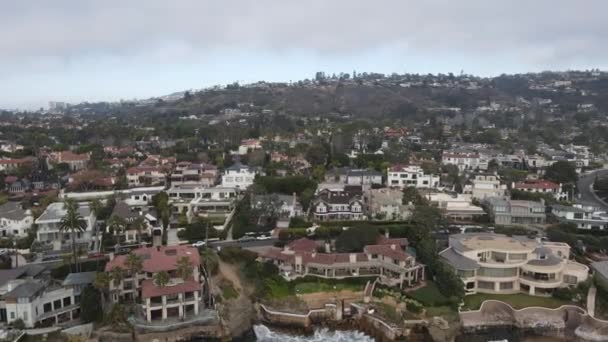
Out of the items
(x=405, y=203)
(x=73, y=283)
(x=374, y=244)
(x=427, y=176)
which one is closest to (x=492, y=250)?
(x=374, y=244)

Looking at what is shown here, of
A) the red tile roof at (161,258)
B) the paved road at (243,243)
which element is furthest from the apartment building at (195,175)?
the red tile roof at (161,258)

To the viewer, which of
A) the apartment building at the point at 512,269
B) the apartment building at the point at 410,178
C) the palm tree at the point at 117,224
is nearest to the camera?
the apartment building at the point at 512,269

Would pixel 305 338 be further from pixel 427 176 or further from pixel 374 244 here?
pixel 427 176

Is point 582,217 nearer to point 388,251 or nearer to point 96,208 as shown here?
point 388,251

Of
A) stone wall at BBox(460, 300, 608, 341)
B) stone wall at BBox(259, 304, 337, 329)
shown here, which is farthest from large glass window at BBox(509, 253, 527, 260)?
stone wall at BBox(259, 304, 337, 329)

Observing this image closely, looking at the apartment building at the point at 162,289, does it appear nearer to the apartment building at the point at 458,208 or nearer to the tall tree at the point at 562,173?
the apartment building at the point at 458,208

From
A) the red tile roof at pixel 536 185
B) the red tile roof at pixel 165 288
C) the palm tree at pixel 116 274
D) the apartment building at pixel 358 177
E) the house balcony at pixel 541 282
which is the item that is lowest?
the house balcony at pixel 541 282

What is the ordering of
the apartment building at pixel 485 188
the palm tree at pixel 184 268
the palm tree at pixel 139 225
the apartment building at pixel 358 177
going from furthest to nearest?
the apartment building at pixel 358 177 < the apartment building at pixel 485 188 < the palm tree at pixel 139 225 < the palm tree at pixel 184 268
